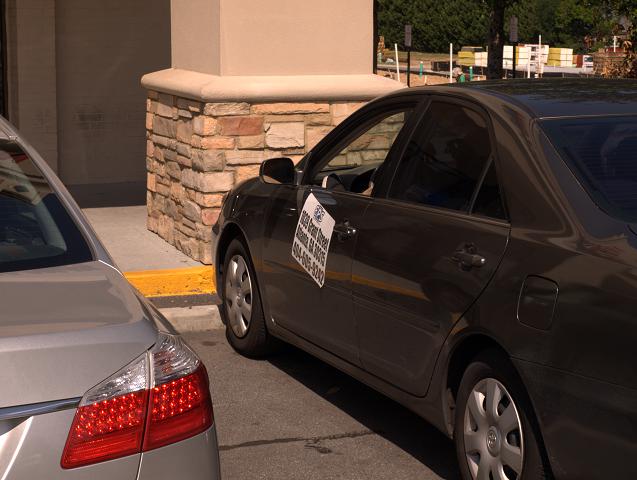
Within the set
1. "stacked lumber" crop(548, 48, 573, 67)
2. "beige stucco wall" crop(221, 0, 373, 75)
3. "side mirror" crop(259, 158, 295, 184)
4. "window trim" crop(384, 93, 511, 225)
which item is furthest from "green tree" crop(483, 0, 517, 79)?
"window trim" crop(384, 93, 511, 225)

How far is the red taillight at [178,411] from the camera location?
3.01m

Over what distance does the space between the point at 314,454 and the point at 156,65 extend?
9370 mm

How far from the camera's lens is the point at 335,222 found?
5.69 metres

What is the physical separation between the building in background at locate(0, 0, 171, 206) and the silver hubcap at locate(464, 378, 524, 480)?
9.25 m

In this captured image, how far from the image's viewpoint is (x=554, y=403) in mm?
4051

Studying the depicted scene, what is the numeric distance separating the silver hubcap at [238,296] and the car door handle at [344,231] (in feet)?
4.26

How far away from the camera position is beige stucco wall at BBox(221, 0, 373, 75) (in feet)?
30.4

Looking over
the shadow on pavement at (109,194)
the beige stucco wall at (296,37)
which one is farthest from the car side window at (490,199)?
the shadow on pavement at (109,194)

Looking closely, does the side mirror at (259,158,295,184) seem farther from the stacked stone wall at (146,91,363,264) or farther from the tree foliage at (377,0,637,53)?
the tree foliage at (377,0,637,53)

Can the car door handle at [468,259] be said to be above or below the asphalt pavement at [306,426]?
above

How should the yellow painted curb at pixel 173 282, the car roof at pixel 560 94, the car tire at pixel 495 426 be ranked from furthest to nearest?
the yellow painted curb at pixel 173 282
the car roof at pixel 560 94
the car tire at pixel 495 426

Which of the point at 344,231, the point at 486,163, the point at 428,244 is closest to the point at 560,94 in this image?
the point at 486,163

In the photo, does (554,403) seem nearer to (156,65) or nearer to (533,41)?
(156,65)

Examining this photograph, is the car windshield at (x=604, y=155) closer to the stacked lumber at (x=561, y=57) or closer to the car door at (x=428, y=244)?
the car door at (x=428, y=244)
